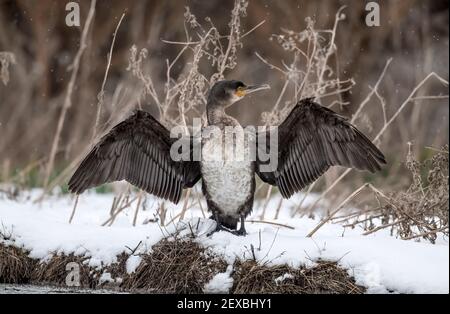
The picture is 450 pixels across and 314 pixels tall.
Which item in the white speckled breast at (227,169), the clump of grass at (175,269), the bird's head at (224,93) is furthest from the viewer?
the bird's head at (224,93)

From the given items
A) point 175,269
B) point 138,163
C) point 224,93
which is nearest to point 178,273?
point 175,269

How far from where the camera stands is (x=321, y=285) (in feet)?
14.3

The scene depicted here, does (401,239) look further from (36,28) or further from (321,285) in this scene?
(36,28)

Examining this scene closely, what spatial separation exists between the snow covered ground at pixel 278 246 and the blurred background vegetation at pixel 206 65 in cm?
423

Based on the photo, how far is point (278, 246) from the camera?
455 centimetres

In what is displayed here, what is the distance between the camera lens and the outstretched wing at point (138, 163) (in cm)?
499

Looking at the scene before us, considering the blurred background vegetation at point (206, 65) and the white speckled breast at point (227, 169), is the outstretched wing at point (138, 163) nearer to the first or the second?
the white speckled breast at point (227, 169)

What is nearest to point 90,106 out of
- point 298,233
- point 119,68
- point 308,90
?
point 119,68

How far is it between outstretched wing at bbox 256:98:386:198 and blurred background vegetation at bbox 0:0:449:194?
4.12 metres

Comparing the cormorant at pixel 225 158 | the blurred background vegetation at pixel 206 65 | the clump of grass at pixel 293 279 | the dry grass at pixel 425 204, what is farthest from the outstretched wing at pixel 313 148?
the blurred background vegetation at pixel 206 65

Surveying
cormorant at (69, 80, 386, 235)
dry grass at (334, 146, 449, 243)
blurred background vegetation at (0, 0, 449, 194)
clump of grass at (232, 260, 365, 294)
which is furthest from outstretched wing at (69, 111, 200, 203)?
blurred background vegetation at (0, 0, 449, 194)

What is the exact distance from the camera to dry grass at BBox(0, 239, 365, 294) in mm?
4371

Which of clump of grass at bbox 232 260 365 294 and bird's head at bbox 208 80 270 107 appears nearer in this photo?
clump of grass at bbox 232 260 365 294

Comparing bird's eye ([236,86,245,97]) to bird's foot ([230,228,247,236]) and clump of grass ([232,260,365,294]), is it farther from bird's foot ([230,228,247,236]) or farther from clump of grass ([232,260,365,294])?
clump of grass ([232,260,365,294])
